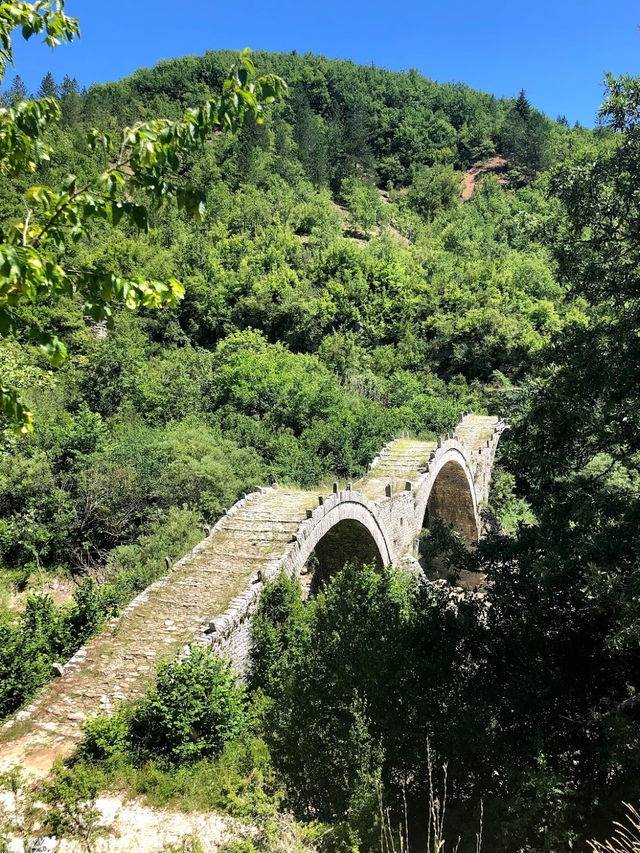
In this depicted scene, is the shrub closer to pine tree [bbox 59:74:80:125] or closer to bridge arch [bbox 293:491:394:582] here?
bridge arch [bbox 293:491:394:582]

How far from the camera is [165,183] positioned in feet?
12.2

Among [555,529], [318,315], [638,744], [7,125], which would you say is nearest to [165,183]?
[7,125]

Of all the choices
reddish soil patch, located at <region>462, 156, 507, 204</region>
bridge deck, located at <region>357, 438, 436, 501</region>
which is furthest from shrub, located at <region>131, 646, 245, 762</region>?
reddish soil patch, located at <region>462, 156, 507, 204</region>

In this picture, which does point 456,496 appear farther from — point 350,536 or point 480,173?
point 480,173

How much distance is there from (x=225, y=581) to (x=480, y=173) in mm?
91611

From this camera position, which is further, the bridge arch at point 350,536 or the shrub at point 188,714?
the bridge arch at point 350,536

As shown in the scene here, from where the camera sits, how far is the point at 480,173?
287ft

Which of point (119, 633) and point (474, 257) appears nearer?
point (119, 633)

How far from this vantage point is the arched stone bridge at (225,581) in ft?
25.9

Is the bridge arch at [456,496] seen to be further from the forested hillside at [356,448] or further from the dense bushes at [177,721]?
the dense bushes at [177,721]

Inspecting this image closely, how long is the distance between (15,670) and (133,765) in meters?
3.47

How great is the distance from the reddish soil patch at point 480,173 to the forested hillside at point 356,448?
2109 cm

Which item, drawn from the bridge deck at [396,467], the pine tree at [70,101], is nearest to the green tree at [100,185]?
the bridge deck at [396,467]

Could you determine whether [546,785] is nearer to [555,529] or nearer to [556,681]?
[556,681]
